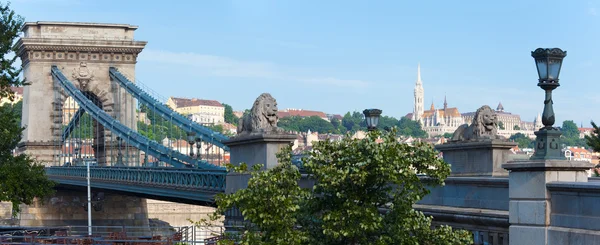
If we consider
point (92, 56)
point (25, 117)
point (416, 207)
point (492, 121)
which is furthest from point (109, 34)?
point (416, 207)

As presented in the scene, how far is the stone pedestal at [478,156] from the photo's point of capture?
28.5 metres

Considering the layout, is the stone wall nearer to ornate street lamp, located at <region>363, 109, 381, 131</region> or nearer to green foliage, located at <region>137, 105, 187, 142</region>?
green foliage, located at <region>137, 105, 187, 142</region>

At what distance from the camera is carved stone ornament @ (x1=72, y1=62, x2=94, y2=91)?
71125 millimetres

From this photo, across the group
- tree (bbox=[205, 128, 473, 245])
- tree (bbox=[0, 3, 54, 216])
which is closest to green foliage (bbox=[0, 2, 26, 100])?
tree (bbox=[0, 3, 54, 216])

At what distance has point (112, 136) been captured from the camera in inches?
2773

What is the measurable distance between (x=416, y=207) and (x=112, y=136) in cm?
5057

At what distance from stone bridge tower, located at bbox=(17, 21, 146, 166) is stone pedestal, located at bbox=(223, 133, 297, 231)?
43.4 m

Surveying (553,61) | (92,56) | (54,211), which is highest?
(92,56)

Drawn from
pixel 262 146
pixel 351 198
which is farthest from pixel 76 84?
pixel 351 198

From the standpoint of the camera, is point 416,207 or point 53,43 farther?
point 53,43

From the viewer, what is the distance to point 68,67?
71625mm

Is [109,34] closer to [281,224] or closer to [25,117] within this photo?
[25,117]

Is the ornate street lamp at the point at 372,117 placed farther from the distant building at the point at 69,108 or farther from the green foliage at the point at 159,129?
the distant building at the point at 69,108

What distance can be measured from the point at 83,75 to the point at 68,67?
3.64 feet
